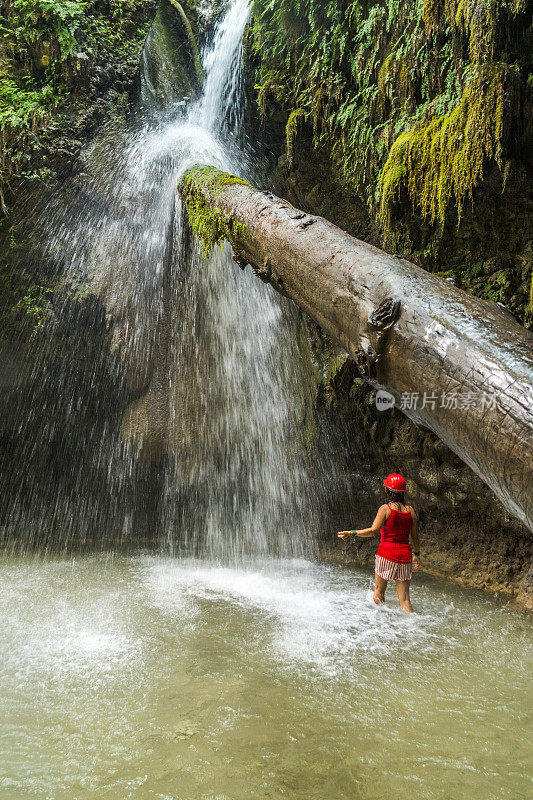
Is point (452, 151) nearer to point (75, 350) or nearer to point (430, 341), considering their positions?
point (430, 341)

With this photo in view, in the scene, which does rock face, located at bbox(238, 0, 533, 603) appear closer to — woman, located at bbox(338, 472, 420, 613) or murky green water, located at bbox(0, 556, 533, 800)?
murky green water, located at bbox(0, 556, 533, 800)

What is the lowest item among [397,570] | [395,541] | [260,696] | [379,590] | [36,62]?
[260,696]

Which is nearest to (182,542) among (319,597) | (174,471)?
(174,471)

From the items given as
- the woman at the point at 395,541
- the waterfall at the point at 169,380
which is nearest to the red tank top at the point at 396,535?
the woman at the point at 395,541

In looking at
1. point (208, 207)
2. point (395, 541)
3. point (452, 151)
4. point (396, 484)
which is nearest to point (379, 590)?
point (395, 541)

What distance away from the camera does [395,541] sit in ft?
16.0

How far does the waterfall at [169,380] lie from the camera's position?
27.0 feet

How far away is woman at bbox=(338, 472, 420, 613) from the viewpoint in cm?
478

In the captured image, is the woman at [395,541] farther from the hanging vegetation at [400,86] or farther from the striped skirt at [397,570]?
the hanging vegetation at [400,86]

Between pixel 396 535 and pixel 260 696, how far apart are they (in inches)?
89.6

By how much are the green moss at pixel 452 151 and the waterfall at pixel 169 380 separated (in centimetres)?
320

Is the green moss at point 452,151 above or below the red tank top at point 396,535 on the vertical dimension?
above

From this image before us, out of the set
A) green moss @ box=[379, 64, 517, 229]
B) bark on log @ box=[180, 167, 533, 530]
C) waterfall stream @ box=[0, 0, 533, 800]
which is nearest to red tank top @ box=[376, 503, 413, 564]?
waterfall stream @ box=[0, 0, 533, 800]

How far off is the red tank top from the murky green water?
59 centimetres
